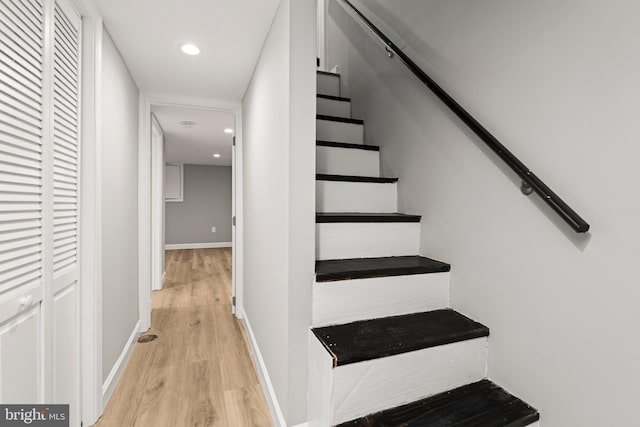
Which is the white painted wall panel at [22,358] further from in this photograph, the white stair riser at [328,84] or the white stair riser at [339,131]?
the white stair riser at [328,84]

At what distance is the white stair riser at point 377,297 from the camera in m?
1.35

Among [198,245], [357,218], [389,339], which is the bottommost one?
[198,245]

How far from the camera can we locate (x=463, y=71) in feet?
4.73

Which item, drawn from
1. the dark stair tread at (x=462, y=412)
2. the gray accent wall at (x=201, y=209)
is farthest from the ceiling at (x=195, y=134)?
the dark stair tread at (x=462, y=412)

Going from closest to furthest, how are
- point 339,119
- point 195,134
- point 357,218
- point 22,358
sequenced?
point 22,358
point 357,218
point 339,119
point 195,134

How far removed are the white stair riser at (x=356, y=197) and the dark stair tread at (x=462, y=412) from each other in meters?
1.03

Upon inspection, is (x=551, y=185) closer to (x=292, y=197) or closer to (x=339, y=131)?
(x=292, y=197)

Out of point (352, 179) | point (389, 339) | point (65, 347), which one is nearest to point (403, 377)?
point (389, 339)

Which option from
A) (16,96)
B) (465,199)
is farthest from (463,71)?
(16,96)

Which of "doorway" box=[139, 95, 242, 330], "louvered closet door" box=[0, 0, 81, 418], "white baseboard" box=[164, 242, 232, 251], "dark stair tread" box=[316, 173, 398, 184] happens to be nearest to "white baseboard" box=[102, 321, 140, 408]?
"louvered closet door" box=[0, 0, 81, 418]

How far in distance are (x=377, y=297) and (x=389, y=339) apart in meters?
0.22

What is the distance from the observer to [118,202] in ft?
6.59

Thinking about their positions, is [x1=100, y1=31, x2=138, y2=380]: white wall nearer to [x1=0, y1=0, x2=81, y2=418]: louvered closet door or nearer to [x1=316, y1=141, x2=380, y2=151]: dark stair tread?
[x1=0, y1=0, x2=81, y2=418]: louvered closet door

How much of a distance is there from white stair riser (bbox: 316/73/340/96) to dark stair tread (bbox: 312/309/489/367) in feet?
7.32
